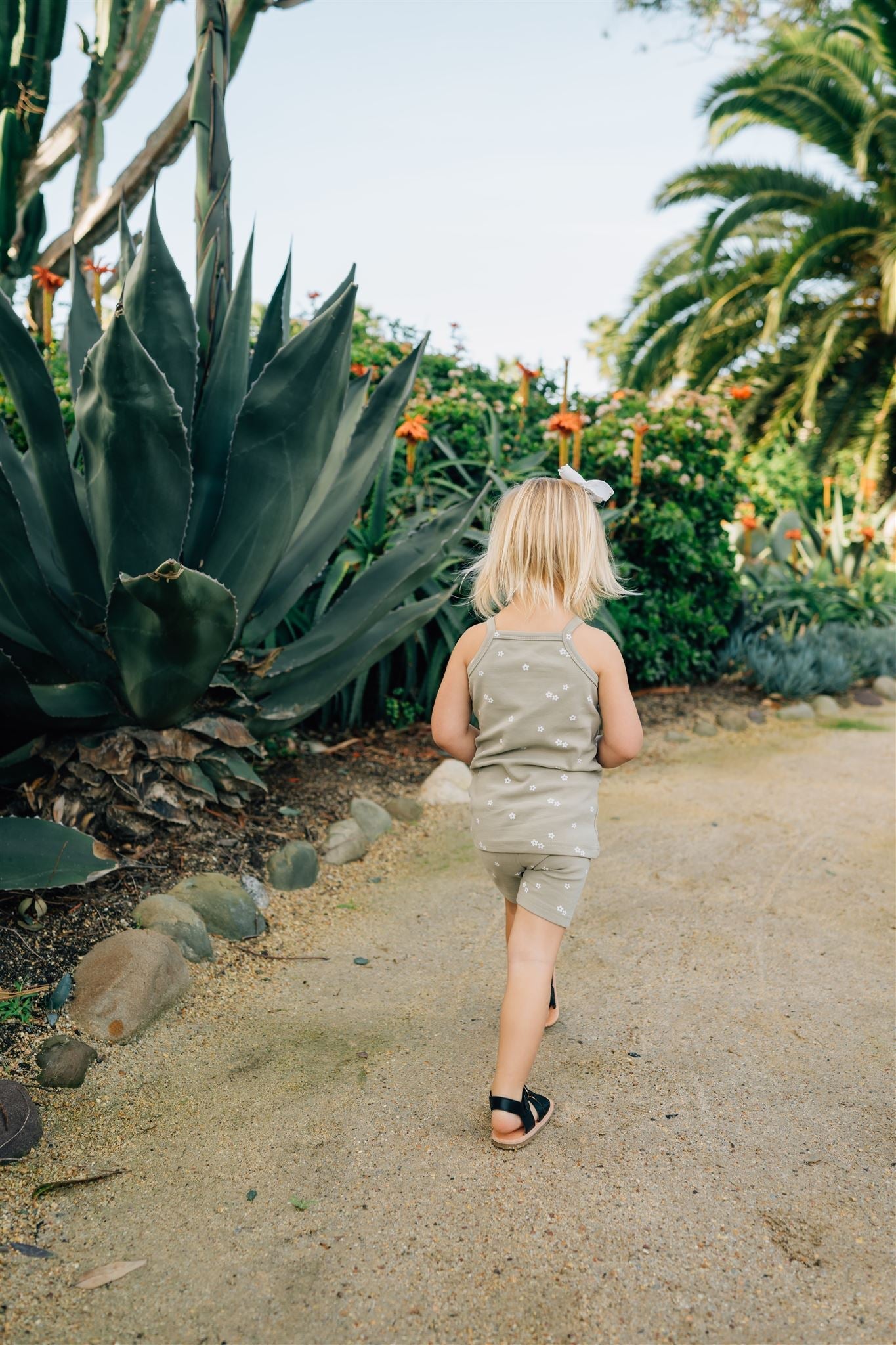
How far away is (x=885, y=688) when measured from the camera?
6.61m

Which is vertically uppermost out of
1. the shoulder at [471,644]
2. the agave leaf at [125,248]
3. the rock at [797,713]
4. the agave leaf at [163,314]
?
the agave leaf at [125,248]

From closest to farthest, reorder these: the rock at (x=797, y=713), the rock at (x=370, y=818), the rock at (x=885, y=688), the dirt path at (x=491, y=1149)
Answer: the dirt path at (x=491, y=1149)
the rock at (x=370, y=818)
the rock at (x=797, y=713)
the rock at (x=885, y=688)

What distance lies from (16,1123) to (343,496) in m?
2.26

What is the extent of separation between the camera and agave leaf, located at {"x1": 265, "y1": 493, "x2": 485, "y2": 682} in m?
3.37

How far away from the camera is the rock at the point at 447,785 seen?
4.11 meters

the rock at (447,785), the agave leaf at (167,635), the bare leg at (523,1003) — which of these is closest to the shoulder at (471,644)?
the bare leg at (523,1003)

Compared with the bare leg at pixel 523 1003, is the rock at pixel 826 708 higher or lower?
lower

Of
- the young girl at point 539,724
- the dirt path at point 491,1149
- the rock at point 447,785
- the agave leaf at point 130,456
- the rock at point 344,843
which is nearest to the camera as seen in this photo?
the dirt path at point 491,1149

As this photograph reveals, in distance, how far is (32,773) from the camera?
121 inches

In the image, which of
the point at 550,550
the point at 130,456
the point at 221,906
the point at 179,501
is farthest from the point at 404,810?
the point at 550,550

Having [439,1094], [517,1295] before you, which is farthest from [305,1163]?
[517,1295]

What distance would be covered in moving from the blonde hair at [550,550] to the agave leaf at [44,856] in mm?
1191

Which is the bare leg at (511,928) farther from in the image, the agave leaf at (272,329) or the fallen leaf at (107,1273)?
the agave leaf at (272,329)

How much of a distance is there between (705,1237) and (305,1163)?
0.73 meters
